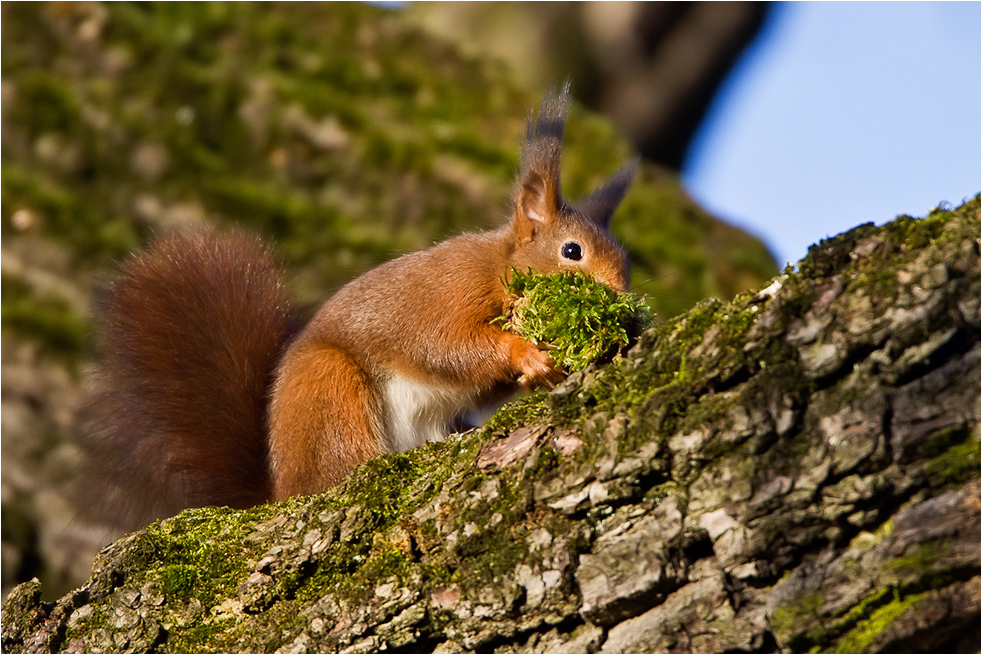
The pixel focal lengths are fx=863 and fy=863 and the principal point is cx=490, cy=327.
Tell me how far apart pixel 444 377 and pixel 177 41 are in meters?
3.90

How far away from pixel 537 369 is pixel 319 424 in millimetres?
710

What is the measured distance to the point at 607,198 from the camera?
3.19m

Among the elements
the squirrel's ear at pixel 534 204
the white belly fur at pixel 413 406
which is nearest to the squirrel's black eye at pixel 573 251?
the squirrel's ear at pixel 534 204

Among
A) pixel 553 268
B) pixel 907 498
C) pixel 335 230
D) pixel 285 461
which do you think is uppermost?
pixel 335 230

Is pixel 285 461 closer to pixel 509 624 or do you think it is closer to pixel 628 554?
pixel 509 624

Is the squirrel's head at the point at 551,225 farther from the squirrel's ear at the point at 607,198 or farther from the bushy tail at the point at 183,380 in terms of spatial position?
the bushy tail at the point at 183,380

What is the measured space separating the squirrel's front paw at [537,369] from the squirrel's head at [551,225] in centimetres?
36

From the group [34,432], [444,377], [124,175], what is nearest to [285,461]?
[444,377]

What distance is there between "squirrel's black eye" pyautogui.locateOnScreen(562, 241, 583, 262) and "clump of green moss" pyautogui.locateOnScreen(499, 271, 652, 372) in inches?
15.5

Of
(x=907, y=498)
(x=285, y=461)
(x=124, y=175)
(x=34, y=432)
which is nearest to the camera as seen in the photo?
(x=907, y=498)

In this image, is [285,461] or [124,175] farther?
[124,175]

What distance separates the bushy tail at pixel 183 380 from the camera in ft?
8.91

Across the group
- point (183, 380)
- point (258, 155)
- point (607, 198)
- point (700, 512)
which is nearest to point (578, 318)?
point (700, 512)

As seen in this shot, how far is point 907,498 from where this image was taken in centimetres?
133
